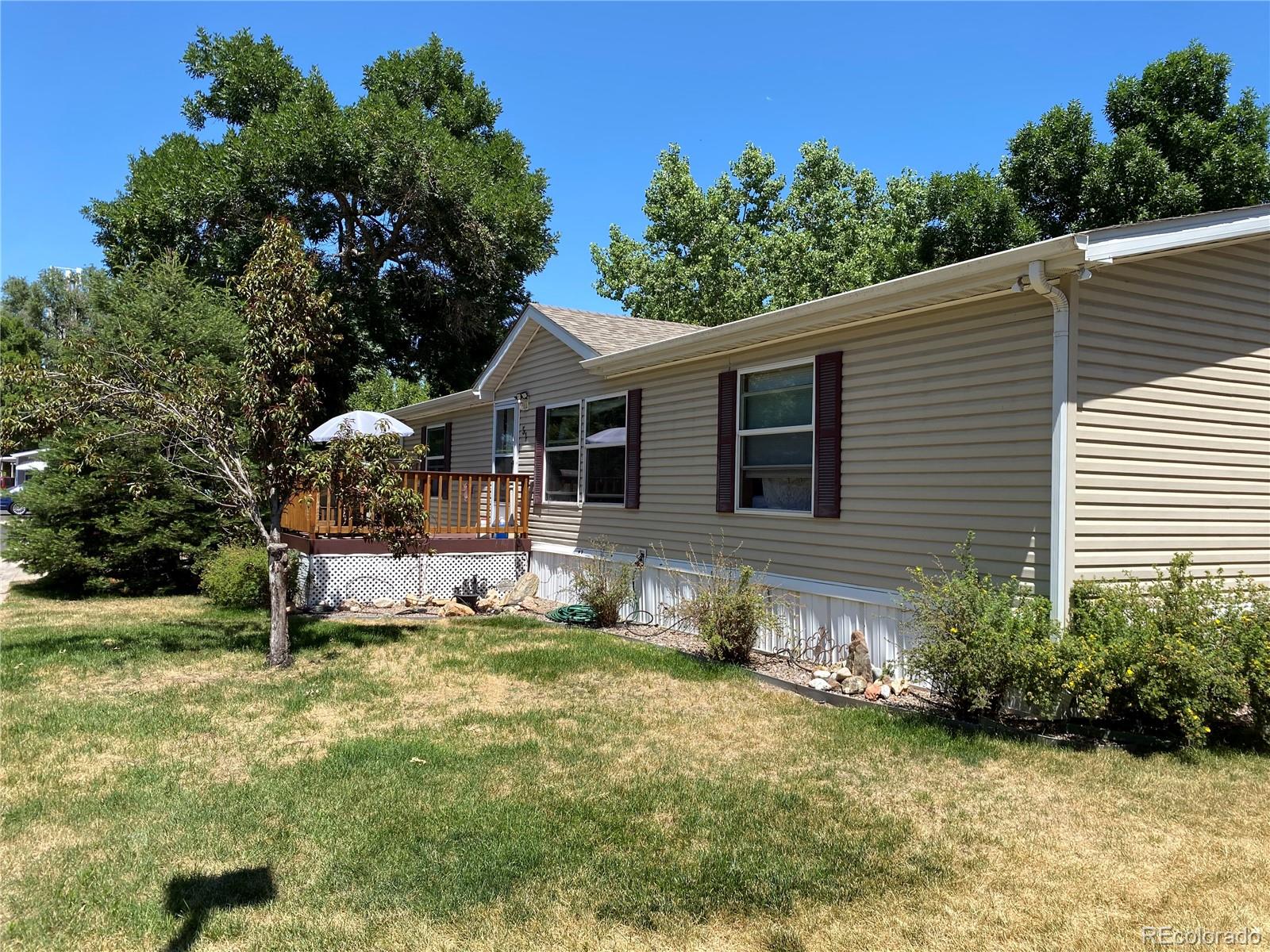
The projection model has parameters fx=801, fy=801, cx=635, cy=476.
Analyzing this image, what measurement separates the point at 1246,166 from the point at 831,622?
616 inches

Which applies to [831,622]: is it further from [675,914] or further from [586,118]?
[586,118]

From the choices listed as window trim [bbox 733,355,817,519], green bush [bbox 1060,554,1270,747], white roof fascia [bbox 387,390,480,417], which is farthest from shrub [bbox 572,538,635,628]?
green bush [bbox 1060,554,1270,747]

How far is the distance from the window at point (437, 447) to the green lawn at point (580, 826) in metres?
9.92

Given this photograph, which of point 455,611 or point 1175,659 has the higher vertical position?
point 1175,659

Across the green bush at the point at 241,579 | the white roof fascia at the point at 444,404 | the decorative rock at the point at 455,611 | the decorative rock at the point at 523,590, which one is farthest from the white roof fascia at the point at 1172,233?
the white roof fascia at the point at 444,404

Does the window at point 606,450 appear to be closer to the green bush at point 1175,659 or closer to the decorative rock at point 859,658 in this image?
the decorative rock at point 859,658

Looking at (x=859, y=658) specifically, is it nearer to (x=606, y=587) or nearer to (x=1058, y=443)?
(x=1058, y=443)

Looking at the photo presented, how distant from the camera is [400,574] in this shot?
11.6m

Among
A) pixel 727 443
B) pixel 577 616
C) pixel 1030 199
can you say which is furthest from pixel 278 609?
pixel 1030 199

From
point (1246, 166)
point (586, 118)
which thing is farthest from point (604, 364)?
point (1246, 166)

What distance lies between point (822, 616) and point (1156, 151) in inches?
597

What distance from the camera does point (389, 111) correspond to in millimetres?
20781

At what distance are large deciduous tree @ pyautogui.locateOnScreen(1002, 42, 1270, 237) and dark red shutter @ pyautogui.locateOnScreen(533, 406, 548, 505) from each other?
42.6 ft

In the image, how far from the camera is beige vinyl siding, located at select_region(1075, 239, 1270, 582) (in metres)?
5.68
